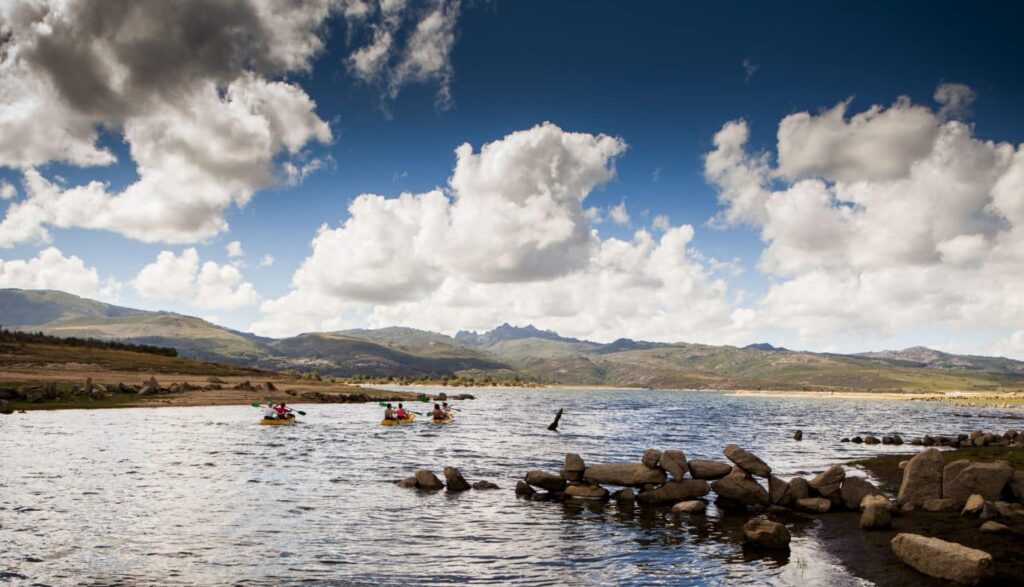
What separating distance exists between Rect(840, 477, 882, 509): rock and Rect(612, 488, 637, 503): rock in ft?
36.6

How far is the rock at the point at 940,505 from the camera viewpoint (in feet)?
95.1

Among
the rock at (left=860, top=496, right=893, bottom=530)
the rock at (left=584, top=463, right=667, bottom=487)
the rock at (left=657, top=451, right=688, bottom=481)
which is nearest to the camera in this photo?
the rock at (left=860, top=496, right=893, bottom=530)

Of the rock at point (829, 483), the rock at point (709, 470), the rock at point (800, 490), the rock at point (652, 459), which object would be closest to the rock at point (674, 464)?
the rock at point (652, 459)

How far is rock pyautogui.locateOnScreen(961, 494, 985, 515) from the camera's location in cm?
2705

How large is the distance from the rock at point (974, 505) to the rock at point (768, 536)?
398 inches

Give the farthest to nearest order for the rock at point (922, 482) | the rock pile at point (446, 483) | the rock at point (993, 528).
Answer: the rock pile at point (446, 483) → the rock at point (922, 482) → the rock at point (993, 528)

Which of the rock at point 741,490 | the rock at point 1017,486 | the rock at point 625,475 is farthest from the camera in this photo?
the rock at point 625,475

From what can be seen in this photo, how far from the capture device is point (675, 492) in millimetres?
33875

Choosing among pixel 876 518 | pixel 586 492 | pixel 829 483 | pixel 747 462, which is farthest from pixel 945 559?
pixel 586 492

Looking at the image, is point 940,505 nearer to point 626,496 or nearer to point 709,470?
point 709,470

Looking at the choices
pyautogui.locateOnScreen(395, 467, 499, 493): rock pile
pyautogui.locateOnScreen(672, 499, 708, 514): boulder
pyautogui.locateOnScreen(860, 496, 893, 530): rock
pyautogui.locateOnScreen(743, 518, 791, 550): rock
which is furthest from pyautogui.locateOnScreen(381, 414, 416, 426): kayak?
pyautogui.locateOnScreen(860, 496, 893, 530): rock

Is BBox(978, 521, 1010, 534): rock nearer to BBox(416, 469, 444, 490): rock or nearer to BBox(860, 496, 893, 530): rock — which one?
BBox(860, 496, 893, 530): rock

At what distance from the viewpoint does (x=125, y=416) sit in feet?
253

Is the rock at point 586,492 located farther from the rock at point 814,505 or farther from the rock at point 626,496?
the rock at point 814,505
